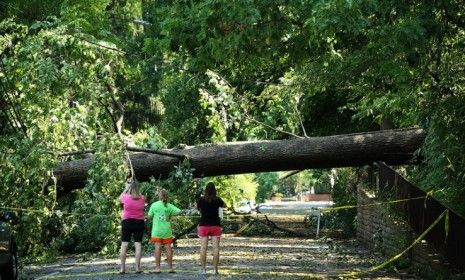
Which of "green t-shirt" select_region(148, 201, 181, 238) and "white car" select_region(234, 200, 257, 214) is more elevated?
"white car" select_region(234, 200, 257, 214)

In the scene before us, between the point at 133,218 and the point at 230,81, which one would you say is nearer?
the point at 133,218

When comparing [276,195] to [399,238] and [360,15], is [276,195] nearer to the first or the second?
[399,238]

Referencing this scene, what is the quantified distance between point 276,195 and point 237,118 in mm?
70730

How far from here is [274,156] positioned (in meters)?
15.8

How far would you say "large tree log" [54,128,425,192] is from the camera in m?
15.8

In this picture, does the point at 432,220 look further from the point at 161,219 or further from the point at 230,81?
the point at 230,81

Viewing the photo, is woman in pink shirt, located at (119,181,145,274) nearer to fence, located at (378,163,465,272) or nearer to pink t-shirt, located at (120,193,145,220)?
pink t-shirt, located at (120,193,145,220)

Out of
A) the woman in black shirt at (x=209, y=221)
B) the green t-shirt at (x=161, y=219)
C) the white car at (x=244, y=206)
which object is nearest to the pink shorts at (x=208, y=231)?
the woman in black shirt at (x=209, y=221)

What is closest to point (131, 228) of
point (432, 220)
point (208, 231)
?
point (208, 231)

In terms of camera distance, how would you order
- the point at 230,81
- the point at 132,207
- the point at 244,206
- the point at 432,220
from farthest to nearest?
the point at 244,206
the point at 230,81
the point at 132,207
the point at 432,220

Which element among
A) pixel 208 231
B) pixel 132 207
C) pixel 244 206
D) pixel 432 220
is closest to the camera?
pixel 432 220

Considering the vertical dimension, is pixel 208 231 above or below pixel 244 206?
below

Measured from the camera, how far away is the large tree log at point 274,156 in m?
15.8

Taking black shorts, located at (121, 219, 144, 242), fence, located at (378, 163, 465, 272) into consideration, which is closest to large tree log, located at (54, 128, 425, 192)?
fence, located at (378, 163, 465, 272)
